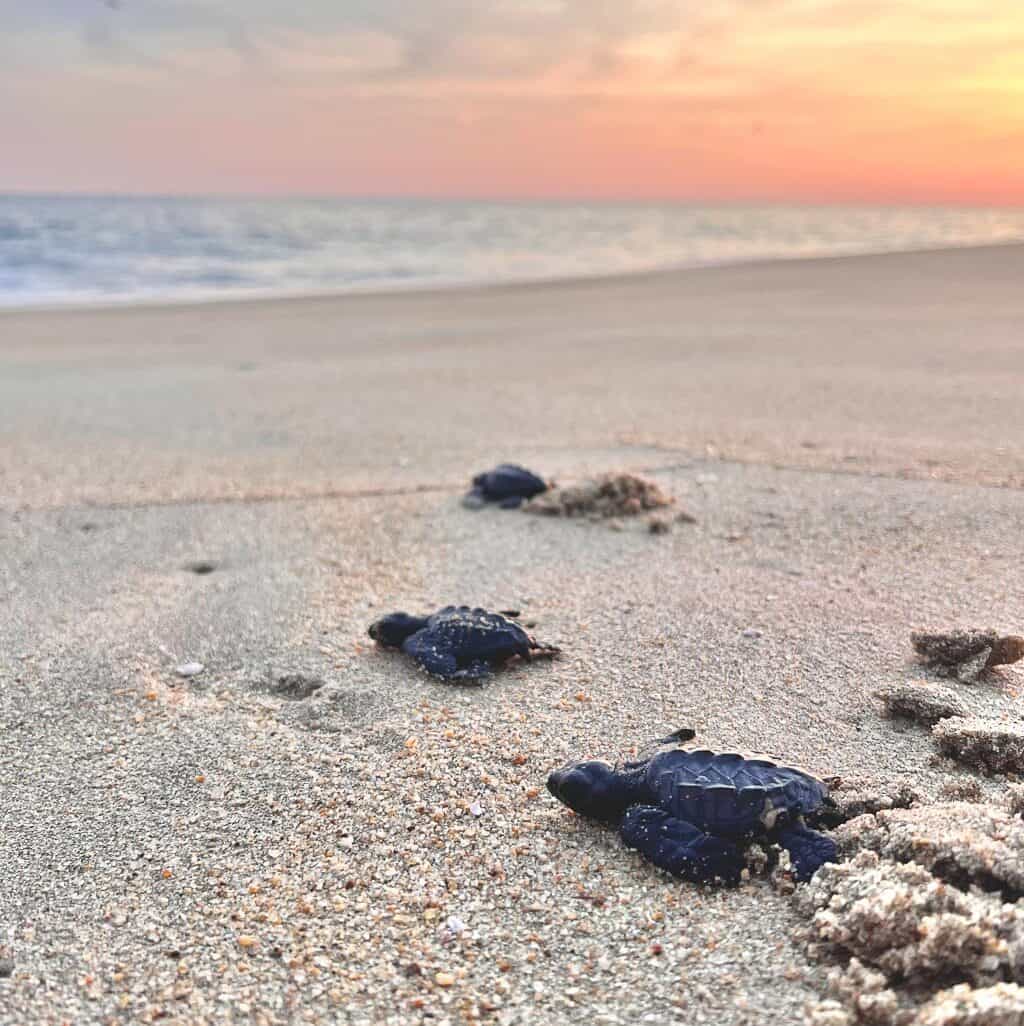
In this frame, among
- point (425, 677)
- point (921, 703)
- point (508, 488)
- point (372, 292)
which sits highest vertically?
point (372, 292)

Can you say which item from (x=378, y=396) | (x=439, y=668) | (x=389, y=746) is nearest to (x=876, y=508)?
(x=439, y=668)

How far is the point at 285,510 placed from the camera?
473 centimetres

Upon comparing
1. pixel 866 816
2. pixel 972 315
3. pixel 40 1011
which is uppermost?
pixel 972 315

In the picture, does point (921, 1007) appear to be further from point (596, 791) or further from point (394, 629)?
point (394, 629)

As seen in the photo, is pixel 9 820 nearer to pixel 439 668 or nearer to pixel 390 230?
pixel 439 668

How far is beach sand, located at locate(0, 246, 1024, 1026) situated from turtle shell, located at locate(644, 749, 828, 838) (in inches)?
5.6

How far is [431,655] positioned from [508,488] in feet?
5.70

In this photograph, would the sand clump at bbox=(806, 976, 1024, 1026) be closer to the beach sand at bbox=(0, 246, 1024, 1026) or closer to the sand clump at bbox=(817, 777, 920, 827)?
the beach sand at bbox=(0, 246, 1024, 1026)

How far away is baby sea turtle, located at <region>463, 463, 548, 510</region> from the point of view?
15.0ft

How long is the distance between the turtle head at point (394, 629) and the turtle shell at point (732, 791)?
1.19 metres

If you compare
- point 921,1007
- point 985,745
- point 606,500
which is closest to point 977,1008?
point 921,1007

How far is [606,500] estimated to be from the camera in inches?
173

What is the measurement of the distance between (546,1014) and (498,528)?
277cm

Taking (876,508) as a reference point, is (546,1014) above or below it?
below
